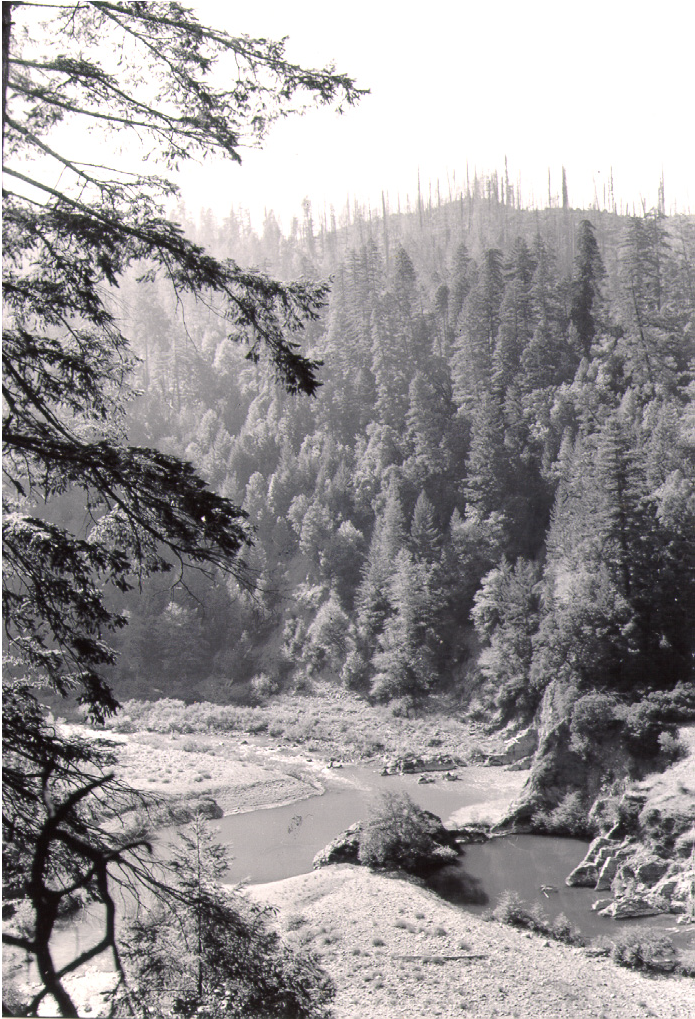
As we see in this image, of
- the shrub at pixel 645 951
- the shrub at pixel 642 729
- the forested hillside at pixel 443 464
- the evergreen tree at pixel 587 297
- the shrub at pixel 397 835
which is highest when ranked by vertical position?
the evergreen tree at pixel 587 297

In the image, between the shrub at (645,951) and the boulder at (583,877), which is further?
the boulder at (583,877)

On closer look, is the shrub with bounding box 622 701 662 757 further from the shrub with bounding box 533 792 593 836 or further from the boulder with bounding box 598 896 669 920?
the boulder with bounding box 598 896 669 920

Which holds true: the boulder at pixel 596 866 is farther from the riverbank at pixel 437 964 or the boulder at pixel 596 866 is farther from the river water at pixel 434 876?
the riverbank at pixel 437 964

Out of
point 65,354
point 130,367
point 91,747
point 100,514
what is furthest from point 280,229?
point 91,747

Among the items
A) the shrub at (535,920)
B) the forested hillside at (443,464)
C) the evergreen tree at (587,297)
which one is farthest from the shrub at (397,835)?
the evergreen tree at (587,297)

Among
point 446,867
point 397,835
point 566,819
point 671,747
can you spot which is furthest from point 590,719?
point 397,835

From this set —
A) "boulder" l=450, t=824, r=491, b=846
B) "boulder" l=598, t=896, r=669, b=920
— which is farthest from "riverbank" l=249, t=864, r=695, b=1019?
"boulder" l=450, t=824, r=491, b=846
